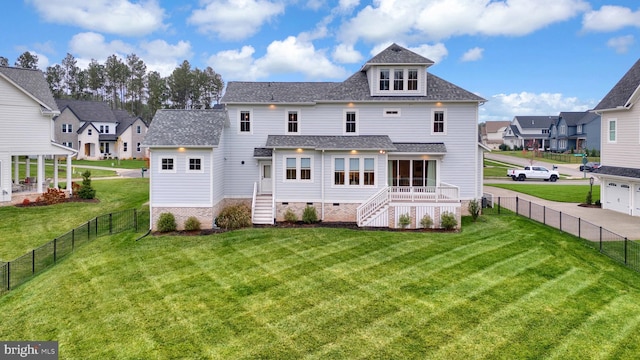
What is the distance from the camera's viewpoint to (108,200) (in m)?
28.2

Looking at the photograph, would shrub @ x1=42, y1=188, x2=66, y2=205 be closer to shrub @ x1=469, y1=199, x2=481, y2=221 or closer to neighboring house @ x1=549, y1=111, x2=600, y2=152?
shrub @ x1=469, y1=199, x2=481, y2=221

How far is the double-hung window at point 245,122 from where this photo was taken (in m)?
24.4

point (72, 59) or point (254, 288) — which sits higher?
point (72, 59)

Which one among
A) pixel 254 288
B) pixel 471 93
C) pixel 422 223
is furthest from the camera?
pixel 471 93

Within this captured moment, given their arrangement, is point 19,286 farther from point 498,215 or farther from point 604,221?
point 604,221

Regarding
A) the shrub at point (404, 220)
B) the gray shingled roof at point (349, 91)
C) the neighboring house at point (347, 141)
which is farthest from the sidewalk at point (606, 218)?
the shrub at point (404, 220)

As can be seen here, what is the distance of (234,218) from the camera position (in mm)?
21297

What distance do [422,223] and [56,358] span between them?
1593cm

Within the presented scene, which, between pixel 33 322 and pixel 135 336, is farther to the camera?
pixel 33 322

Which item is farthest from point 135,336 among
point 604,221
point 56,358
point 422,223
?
point 604,221

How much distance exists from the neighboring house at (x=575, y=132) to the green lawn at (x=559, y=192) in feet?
136

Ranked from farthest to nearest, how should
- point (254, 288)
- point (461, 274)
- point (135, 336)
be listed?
point (461, 274), point (254, 288), point (135, 336)

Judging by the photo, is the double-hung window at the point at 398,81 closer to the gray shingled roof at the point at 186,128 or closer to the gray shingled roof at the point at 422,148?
the gray shingled roof at the point at 422,148

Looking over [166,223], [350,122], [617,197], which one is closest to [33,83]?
[166,223]
